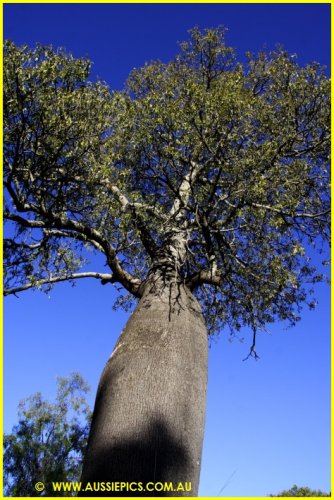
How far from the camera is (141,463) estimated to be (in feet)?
16.5

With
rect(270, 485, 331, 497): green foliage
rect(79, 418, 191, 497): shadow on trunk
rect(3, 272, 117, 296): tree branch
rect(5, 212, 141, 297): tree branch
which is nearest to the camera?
rect(79, 418, 191, 497): shadow on trunk

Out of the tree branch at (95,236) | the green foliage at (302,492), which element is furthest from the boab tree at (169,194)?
the green foliage at (302,492)

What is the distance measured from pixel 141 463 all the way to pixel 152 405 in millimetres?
645

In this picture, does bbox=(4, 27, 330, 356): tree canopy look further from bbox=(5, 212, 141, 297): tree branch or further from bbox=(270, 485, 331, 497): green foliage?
bbox=(270, 485, 331, 497): green foliage

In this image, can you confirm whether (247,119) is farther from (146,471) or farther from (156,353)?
(146,471)

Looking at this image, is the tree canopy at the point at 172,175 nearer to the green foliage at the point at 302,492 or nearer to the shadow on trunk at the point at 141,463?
the shadow on trunk at the point at 141,463

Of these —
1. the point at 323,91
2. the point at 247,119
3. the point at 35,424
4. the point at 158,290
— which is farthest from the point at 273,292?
the point at 35,424

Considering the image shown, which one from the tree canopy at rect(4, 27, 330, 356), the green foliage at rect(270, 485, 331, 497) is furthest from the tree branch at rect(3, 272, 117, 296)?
the green foliage at rect(270, 485, 331, 497)

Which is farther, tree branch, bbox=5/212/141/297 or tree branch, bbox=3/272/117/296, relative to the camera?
tree branch, bbox=3/272/117/296

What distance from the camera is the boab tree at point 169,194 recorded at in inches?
251

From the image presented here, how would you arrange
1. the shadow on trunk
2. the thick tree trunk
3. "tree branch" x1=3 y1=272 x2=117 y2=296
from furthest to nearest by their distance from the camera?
"tree branch" x1=3 y1=272 x2=117 y2=296 → the thick tree trunk → the shadow on trunk

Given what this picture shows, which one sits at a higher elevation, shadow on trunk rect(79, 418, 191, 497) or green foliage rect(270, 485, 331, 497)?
green foliage rect(270, 485, 331, 497)

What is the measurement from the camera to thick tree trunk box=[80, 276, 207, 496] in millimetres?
5090

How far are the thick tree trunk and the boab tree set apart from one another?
26 mm
